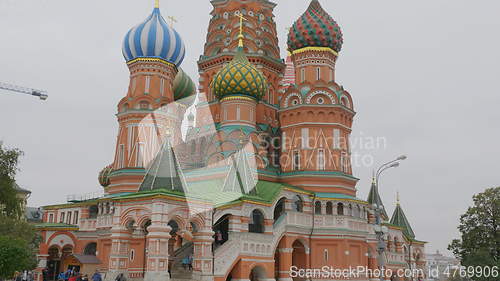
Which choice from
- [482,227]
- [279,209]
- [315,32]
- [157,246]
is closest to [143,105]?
[279,209]

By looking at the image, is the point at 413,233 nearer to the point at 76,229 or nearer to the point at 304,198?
the point at 304,198

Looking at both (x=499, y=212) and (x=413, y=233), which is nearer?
(x=499, y=212)

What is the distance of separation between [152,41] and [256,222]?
12262 millimetres

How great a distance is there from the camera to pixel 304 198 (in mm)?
24125

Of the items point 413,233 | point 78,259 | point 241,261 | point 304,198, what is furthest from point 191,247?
point 413,233

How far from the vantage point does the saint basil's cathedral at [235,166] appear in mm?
19359

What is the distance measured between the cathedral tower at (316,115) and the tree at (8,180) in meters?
13.6

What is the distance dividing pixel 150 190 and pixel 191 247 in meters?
4.54

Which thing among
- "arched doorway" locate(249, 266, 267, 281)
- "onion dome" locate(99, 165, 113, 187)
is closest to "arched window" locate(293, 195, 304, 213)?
"arched doorway" locate(249, 266, 267, 281)

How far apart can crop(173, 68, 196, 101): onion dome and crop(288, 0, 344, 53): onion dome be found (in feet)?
26.8

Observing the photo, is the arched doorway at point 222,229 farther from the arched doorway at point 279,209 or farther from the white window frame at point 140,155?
the white window frame at point 140,155

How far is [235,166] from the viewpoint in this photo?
2222 centimetres

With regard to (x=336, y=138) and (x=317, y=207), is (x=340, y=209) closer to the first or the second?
(x=317, y=207)

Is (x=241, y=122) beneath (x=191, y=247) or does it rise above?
A: above
